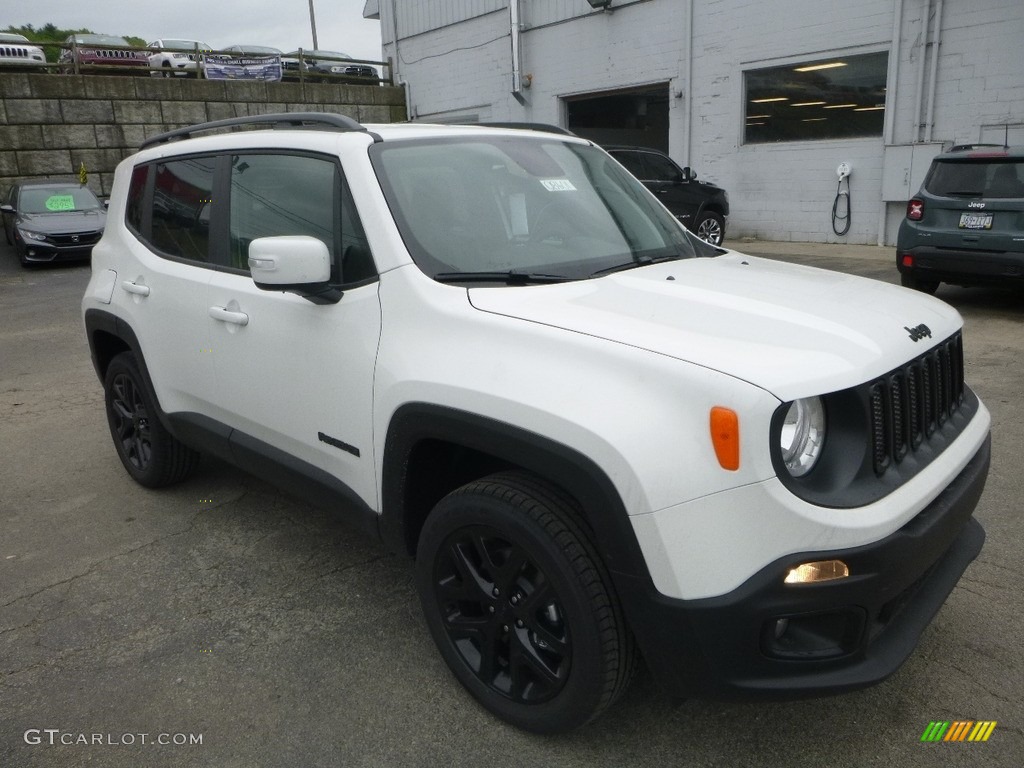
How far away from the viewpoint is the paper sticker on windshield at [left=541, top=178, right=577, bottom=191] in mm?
3137

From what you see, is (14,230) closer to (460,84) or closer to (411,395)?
(460,84)

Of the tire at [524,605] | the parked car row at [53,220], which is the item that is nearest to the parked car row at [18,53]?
the parked car row at [53,220]

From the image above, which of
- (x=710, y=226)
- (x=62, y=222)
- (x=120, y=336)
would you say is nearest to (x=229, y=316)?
(x=120, y=336)

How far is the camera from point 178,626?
3107mm

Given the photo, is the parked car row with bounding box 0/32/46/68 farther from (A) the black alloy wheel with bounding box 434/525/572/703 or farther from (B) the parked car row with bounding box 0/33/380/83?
(A) the black alloy wheel with bounding box 434/525/572/703

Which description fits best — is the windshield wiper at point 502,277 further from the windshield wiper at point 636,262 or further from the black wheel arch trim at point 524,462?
the black wheel arch trim at point 524,462

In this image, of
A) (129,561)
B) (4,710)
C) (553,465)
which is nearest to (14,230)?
(129,561)

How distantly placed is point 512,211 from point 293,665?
1.77 metres

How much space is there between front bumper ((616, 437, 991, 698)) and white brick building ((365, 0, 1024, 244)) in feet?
41.9

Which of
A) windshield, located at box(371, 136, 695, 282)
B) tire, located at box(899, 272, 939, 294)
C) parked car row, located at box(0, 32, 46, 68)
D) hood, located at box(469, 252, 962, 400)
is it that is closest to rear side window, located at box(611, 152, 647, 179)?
tire, located at box(899, 272, 939, 294)

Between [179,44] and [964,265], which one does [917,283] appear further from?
[179,44]

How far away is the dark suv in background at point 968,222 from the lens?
25.3 ft

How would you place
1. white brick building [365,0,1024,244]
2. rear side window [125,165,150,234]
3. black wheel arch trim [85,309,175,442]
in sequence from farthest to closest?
white brick building [365,0,1024,244], rear side window [125,165,150,234], black wheel arch trim [85,309,175,442]

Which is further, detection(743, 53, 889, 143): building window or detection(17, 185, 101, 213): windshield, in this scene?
detection(17, 185, 101, 213): windshield
